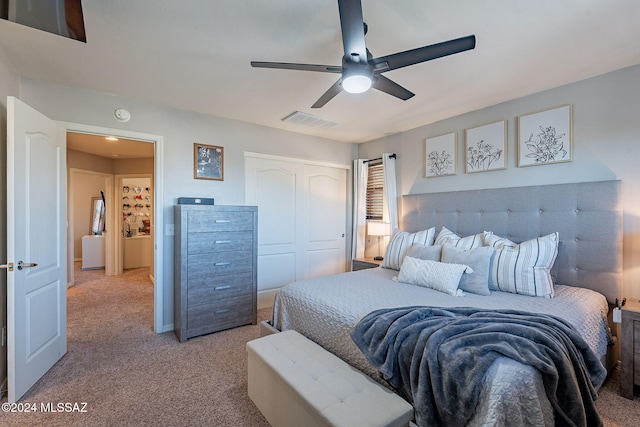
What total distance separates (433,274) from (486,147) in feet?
5.33

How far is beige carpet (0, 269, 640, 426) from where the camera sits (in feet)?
6.10

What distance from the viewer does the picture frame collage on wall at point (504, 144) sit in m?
2.63

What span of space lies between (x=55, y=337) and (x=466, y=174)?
167 inches

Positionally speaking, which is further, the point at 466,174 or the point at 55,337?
the point at 466,174

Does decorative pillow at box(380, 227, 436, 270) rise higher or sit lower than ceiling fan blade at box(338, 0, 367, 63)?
lower

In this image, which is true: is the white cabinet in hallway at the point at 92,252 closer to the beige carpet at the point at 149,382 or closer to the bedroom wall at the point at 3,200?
the beige carpet at the point at 149,382

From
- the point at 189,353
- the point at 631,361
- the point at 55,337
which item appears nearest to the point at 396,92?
the point at 631,361

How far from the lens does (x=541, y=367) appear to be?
1188 mm

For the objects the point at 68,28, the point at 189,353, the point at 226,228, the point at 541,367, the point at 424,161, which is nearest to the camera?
the point at 541,367

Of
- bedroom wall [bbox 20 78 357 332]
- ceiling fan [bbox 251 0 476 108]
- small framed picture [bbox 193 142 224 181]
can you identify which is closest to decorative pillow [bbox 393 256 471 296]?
ceiling fan [bbox 251 0 476 108]

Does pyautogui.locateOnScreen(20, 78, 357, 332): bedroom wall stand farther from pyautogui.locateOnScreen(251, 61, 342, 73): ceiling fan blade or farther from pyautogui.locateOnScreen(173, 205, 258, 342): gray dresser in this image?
pyautogui.locateOnScreen(251, 61, 342, 73): ceiling fan blade

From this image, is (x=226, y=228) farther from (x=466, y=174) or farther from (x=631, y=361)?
(x=631, y=361)

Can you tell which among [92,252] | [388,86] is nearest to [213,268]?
[388,86]

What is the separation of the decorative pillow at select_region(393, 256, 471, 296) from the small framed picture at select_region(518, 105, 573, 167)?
4.44 ft
